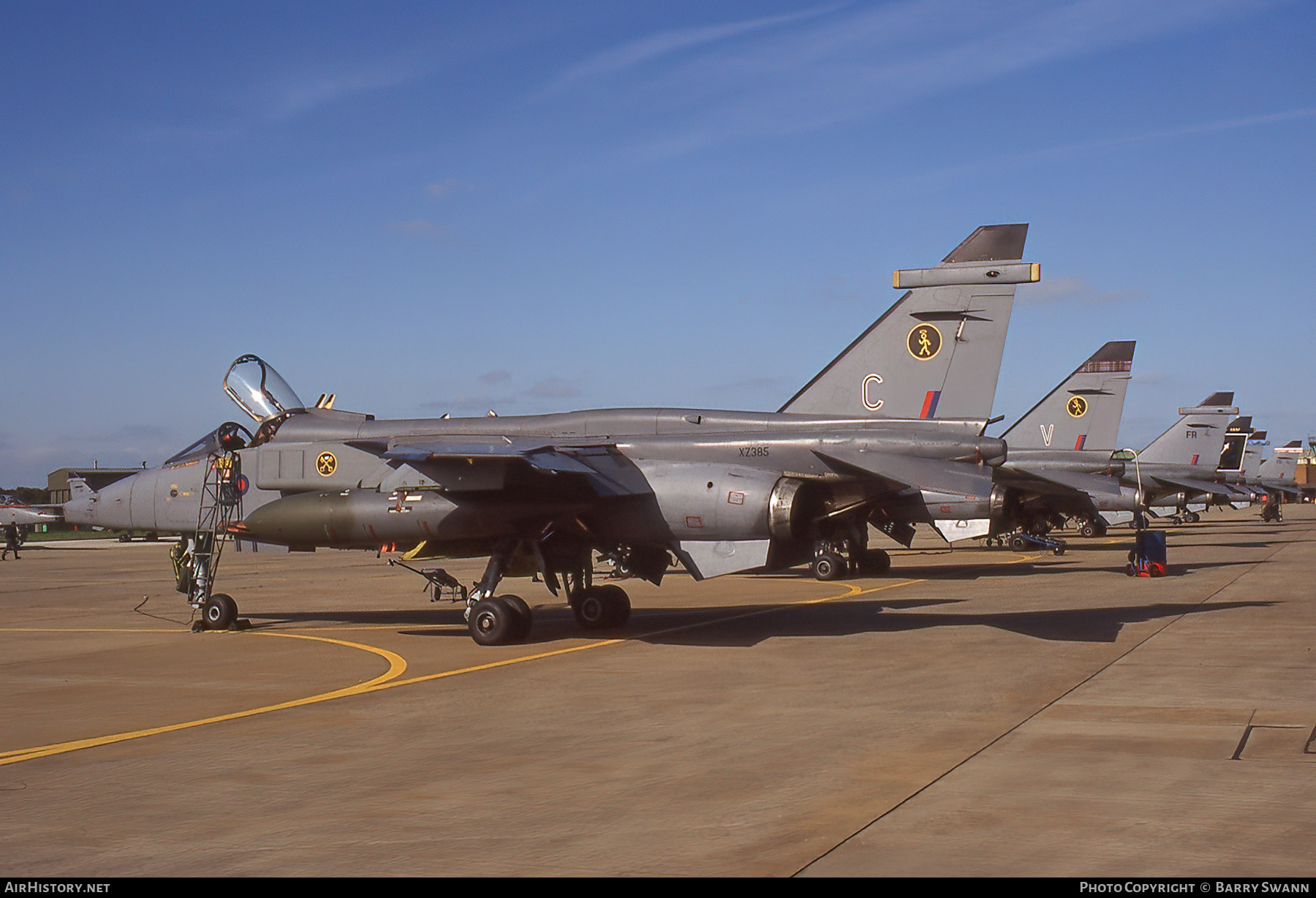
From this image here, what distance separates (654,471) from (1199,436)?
40820 mm

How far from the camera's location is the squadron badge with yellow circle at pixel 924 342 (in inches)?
593

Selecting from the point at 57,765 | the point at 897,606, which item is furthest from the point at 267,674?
the point at 897,606

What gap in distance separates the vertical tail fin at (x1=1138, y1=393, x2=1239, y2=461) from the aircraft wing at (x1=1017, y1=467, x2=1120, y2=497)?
14332mm

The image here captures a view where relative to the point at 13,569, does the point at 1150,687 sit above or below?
above

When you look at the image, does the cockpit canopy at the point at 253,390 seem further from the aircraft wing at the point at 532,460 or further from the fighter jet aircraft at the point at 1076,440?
the fighter jet aircraft at the point at 1076,440

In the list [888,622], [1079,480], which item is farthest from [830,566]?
[1079,480]

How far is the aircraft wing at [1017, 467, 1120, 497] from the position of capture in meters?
32.5

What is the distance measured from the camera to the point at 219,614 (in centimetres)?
1677

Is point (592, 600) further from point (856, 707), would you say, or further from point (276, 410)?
point (856, 707)

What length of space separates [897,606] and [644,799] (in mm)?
13270

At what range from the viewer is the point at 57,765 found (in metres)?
7.79

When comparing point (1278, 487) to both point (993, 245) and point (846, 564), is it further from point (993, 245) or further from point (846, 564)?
point (993, 245)

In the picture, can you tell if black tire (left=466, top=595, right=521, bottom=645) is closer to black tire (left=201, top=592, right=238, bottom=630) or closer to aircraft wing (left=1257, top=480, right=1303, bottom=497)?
black tire (left=201, top=592, right=238, bottom=630)

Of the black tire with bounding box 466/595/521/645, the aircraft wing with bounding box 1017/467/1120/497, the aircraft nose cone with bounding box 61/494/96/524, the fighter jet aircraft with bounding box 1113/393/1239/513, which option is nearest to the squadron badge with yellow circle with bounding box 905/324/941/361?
the black tire with bounding box 466/595/521/645
